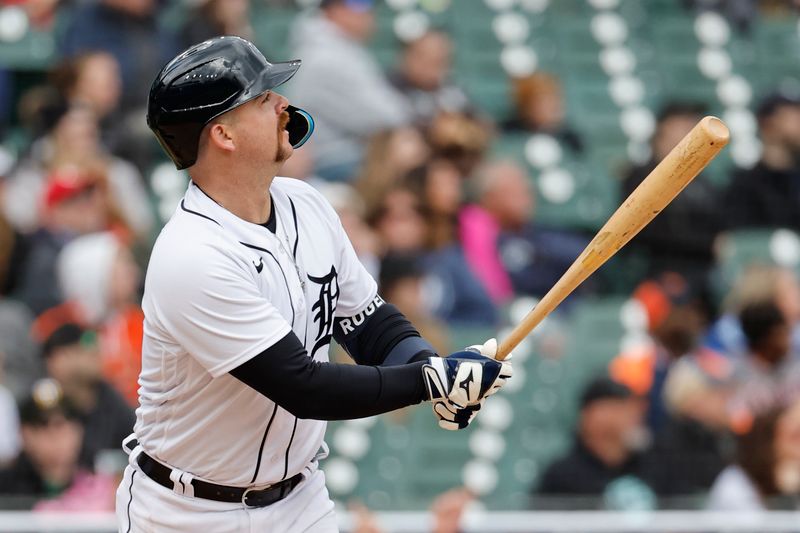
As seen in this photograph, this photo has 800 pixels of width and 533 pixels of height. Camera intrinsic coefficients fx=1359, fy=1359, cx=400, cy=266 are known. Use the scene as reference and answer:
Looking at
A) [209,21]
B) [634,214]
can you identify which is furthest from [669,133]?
[634,214]

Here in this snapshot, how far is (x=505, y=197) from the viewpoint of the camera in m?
6.36

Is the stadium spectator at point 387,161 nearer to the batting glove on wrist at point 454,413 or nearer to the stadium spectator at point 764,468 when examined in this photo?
the stadium spectator at point 764,468

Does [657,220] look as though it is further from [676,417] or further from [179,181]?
[179,181]

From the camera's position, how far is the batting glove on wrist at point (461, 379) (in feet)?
A: 8.40

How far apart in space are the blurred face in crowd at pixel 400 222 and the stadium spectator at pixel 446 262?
7 cm

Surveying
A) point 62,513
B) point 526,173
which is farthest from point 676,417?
point 62,513

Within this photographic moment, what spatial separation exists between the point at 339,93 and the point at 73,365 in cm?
219

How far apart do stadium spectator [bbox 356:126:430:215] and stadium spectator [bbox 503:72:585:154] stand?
906 mm

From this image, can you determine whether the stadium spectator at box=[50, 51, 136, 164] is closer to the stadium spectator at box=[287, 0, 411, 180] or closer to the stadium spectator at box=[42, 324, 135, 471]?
the stadium spectator at box=[287, 0, 411, 180]

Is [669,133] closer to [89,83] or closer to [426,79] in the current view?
[426,79]

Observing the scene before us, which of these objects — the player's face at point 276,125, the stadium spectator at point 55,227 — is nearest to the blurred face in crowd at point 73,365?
the stadium spectator at point 55,227

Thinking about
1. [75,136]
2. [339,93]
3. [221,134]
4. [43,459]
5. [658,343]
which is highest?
[221,134]

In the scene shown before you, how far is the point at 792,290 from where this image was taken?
6121mm

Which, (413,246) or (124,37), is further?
(124,37)
